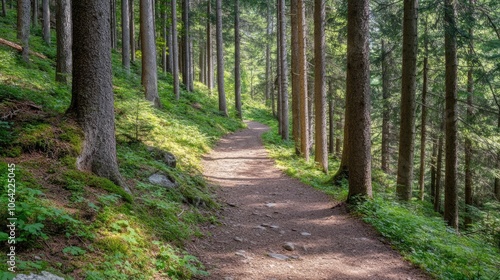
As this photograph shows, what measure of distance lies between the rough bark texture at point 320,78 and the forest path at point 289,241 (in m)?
2.81

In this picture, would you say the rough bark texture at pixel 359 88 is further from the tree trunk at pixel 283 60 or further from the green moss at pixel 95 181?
the tree trunk at pixel 283 60

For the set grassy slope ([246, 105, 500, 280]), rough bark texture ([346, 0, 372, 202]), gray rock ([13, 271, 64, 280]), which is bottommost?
grassy slope ([246, 105, 500, 280])

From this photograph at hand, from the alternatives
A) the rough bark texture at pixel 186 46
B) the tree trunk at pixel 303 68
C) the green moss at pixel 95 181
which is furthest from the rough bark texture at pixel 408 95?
the rough bark texture at pixel 186 46

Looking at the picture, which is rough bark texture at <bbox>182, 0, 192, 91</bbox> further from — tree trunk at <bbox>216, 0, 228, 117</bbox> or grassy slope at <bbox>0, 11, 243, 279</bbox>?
grassy slope at <bbox>0, 11, 243, 279</bbox>

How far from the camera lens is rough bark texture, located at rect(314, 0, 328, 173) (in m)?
11.1

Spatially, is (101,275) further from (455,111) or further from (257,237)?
(455,111)

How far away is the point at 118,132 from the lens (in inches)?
342

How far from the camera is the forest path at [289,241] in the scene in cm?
461

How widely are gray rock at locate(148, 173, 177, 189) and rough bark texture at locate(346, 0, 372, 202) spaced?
3943mm

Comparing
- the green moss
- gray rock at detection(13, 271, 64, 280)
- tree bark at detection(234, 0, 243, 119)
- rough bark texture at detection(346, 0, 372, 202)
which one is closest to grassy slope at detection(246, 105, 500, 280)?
rough bark texture at detection(346, 0, 372, 202)

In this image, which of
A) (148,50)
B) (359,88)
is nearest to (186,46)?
(148,50)

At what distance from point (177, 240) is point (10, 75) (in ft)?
25.6

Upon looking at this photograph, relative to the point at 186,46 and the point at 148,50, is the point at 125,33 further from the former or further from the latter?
the point at 148,50

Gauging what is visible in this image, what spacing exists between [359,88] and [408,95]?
3.06 m
